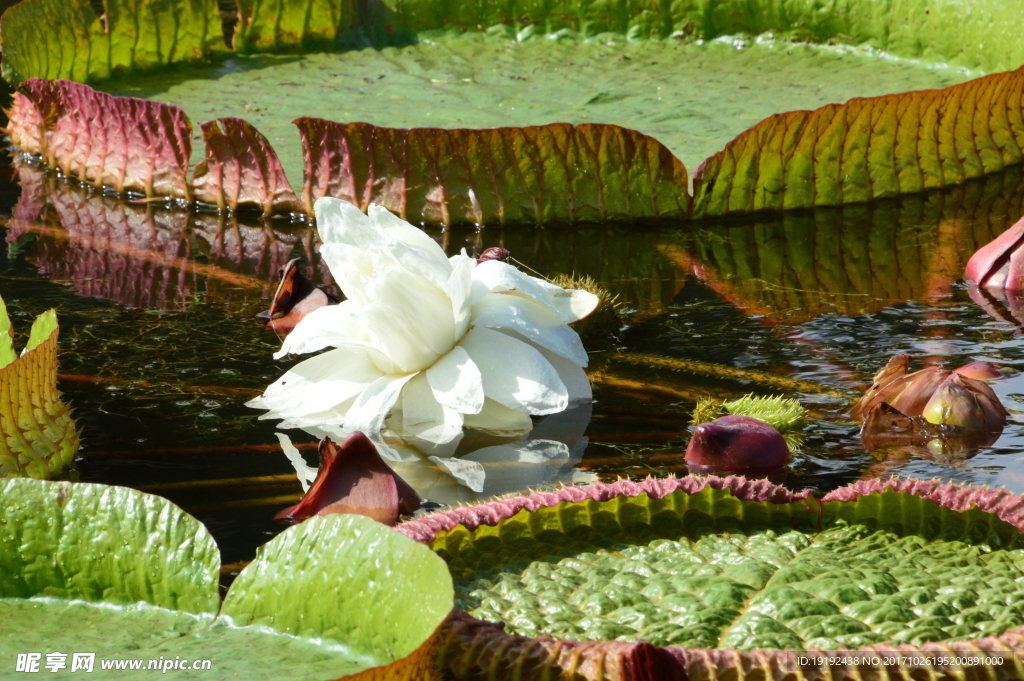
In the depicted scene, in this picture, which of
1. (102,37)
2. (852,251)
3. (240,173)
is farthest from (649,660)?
(102,37)

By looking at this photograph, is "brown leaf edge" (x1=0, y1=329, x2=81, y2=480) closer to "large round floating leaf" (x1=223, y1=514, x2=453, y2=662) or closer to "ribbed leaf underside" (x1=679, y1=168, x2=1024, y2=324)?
"large round floating leaf" (x1=223, y1=514, x2=453, y2=662)

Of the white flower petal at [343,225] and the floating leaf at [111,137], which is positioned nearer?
the white flower petal at [343,225]

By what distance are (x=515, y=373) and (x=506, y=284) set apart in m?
0.13

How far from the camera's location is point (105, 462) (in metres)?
1.38

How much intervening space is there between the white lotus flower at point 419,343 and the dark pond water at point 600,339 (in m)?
0.06

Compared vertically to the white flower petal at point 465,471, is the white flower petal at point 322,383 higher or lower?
higher

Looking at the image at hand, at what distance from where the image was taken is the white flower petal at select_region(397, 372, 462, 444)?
4.55 ft

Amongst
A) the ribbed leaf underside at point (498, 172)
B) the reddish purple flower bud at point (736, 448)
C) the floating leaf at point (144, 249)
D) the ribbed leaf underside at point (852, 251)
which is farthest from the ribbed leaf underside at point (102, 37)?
the reddish purple flower bud at point (736, 448)

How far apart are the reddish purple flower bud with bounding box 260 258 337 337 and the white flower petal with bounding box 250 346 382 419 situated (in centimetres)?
41

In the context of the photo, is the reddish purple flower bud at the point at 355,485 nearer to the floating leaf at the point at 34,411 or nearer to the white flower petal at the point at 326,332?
the white flower petal at the point at 326,332

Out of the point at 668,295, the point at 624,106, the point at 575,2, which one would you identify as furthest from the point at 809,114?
the point at 575,2

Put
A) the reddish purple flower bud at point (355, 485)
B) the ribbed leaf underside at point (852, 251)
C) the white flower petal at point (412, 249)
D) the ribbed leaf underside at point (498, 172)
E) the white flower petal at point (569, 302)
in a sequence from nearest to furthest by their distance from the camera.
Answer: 1. the reddish purple flower bud at point (355, 485)
2. the white flower petal at point (412, 249)
3. the white flower petal at point (569, 302)
4. the ribbed leaf underside at point (852, 251)
5. the ribbed leaf underside at point (498, 172)

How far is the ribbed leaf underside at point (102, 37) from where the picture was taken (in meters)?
3.41

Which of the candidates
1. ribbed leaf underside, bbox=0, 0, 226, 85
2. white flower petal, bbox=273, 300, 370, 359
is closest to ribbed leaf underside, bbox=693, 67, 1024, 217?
white flower petal, bbox=273, 300, 370, 359
